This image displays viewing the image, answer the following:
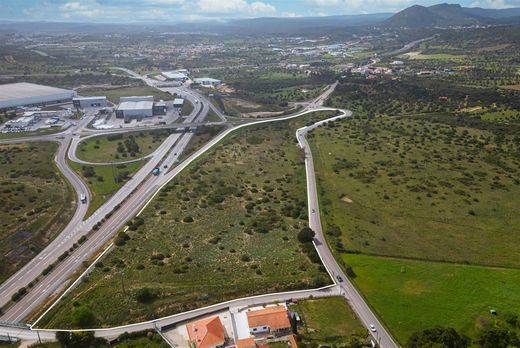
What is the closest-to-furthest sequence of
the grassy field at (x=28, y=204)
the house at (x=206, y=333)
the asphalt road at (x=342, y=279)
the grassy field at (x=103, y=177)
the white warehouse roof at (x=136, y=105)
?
the house at (x=206, y=333)
the asphalt road at (x=342, y=279)
the grassy field at (x=28, y=204)
the grassy field at (x=103, y=177)
the white warehouse roof at (x=136, y=105)

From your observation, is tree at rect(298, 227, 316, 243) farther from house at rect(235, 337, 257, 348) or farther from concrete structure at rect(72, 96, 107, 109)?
concrete structure at rect(72, 96, 107, 109)

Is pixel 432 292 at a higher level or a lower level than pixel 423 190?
lower

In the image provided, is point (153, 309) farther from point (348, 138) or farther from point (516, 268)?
point (348, 138)

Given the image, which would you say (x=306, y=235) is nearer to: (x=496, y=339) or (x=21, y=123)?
(x=496, y=339)

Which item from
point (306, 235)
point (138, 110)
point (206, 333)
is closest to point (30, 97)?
point (138, 110)

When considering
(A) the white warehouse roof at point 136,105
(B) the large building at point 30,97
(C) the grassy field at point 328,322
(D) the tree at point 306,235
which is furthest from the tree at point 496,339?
(B) the large building at point 30,97

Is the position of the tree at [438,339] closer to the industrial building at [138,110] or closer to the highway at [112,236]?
A: the highway at [112,236]

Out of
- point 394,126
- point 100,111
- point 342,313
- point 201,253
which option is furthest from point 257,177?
point 100,111
